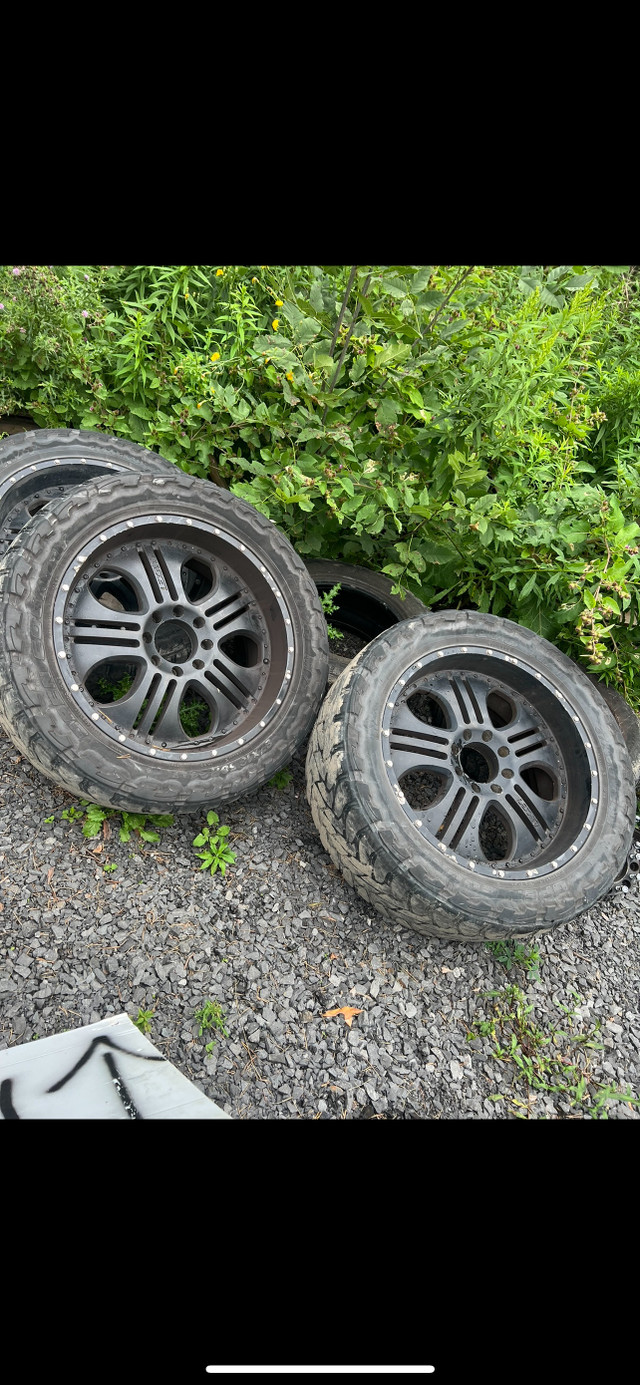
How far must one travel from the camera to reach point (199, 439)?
4.04 metres

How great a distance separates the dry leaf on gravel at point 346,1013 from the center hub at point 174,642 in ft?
5.41

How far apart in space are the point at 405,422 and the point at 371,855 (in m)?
2.25

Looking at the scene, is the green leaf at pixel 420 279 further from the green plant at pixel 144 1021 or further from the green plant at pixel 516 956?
the green plant at pixel 144 1021

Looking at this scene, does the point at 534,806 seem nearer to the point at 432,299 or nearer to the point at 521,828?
the point at 521,828

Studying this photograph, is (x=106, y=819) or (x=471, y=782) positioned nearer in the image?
(x=106, y=819)

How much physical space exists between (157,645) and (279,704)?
0.79 metres

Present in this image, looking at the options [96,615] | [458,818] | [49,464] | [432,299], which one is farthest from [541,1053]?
[49,464]

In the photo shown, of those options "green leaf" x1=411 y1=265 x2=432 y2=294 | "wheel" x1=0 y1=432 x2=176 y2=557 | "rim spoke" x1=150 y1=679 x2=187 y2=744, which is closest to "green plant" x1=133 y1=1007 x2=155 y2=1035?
"rim spoke" x1=150 y1=679 x2=187 y2=744

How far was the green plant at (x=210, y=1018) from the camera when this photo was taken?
103 inches

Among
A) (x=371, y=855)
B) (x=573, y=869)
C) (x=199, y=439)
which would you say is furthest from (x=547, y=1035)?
(x=199, y=439)

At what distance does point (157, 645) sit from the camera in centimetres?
362

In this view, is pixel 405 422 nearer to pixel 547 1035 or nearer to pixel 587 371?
pixel 587 371

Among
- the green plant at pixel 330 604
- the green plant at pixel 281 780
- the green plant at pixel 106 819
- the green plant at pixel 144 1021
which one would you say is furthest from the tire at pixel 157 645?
the green plant at pixel 144 1021

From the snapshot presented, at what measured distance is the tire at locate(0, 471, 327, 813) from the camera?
2.80 metres
